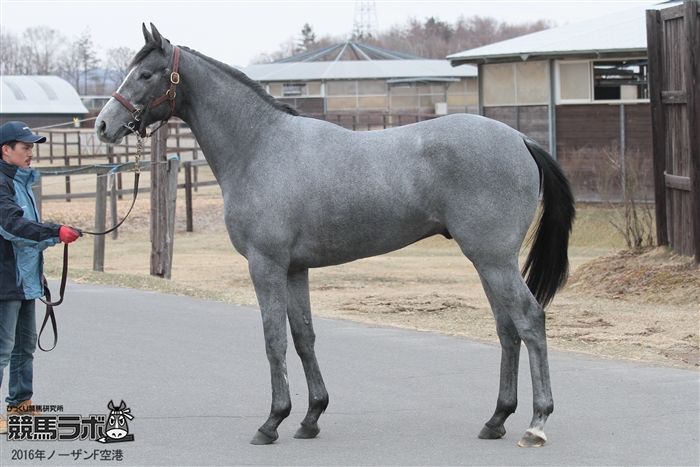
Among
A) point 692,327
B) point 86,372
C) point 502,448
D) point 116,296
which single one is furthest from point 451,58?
point 502,448

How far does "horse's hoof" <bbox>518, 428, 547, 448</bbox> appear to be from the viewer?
6680 mm

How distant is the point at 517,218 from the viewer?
22.3ft

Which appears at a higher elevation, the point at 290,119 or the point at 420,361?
the point at 290,119

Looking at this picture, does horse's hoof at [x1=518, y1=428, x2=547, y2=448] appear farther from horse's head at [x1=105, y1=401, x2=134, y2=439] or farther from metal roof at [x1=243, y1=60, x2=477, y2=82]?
metal roof at [x1=243, y1=60, x2=477, y2=82]

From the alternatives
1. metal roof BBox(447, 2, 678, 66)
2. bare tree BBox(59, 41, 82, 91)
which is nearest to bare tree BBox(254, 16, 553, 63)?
bare tree BBox(59, 41, 82, 91)

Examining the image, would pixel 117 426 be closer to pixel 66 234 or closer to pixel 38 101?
pixel 66 234

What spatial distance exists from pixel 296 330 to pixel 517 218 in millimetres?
1581

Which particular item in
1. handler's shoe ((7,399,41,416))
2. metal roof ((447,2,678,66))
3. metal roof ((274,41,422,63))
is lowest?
A: handler's shoe ((7,399,41,416))

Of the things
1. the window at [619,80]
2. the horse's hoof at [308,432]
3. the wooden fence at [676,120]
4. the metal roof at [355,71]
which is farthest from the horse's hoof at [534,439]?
the metal roof at [355,71]

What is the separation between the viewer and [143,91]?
23.3ft

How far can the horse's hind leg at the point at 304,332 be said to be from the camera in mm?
7219

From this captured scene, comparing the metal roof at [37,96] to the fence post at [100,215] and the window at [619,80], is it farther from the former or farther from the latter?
the fence post at [100,215]

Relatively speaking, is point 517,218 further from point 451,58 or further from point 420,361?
point 451,58

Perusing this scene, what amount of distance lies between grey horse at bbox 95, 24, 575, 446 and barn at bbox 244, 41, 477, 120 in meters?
52.4
